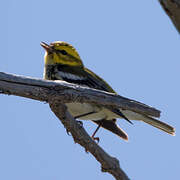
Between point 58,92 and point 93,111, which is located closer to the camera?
point 58,92

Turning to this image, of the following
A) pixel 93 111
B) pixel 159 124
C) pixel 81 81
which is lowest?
pixel 159 124

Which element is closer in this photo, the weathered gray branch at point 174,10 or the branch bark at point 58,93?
the weathered gray branch at point 174,10

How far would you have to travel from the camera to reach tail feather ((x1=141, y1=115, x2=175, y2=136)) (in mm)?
7137

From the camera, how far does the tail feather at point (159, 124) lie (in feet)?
23.4

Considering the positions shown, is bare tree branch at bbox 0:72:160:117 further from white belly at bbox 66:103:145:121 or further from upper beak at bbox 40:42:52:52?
upper beak at bbox 40:42:52:52

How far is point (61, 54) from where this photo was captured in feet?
26.6

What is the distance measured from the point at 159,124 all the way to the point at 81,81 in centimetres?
180

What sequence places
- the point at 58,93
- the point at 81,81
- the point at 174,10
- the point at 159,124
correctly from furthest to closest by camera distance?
the point at 81,81 → the point at 159,124 → the point at 58,93 → the point at 174,10

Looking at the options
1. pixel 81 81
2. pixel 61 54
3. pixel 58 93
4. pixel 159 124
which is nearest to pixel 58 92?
pixel 58 93

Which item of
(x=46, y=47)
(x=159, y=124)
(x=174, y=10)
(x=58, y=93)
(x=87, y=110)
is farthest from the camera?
(x=46, y=47)

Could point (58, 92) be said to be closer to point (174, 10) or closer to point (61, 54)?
point (174, 10)

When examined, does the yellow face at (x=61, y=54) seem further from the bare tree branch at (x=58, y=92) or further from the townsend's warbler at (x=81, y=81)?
the bare tree branch at (x=58, y=92)

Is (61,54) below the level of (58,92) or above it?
above

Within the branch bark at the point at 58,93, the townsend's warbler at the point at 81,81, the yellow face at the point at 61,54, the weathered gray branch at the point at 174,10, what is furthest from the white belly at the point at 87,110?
the weathered gray branch at the point at 174,10
